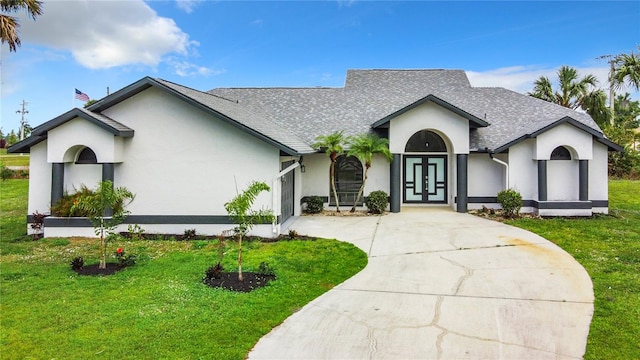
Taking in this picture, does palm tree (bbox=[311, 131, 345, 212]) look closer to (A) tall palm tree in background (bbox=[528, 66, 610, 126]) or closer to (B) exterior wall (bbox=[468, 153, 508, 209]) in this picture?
(B) exterior wall (bbox=[468, 153, 508, 209])

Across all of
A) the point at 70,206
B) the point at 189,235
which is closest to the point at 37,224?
the point at 70,206

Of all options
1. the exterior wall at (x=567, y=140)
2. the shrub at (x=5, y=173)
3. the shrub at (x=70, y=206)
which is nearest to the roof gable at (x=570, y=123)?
the exterior wall at (x=567, y=140)

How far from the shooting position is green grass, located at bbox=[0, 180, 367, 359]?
5297mm

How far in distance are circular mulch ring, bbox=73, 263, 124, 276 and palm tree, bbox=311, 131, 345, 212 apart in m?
9.34

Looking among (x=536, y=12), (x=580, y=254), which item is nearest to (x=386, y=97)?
(x=536, y=12)

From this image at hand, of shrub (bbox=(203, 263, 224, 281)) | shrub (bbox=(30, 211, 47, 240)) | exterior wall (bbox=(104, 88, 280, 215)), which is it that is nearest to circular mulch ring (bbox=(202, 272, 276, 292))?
shrub (bbox=(203, 263, 224, 281))

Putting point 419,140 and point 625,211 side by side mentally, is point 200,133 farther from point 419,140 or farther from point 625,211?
point 625,211

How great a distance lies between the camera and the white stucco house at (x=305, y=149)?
12891 millimetres

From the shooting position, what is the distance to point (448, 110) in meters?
17.0

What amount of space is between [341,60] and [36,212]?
Answer: 2374cm

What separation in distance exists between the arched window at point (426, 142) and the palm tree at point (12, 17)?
15934 mm

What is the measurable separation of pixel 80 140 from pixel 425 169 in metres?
14.2

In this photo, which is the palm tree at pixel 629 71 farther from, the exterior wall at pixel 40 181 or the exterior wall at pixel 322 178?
the exterior wall at pixel 40 181

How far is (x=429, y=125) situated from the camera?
676 inches
